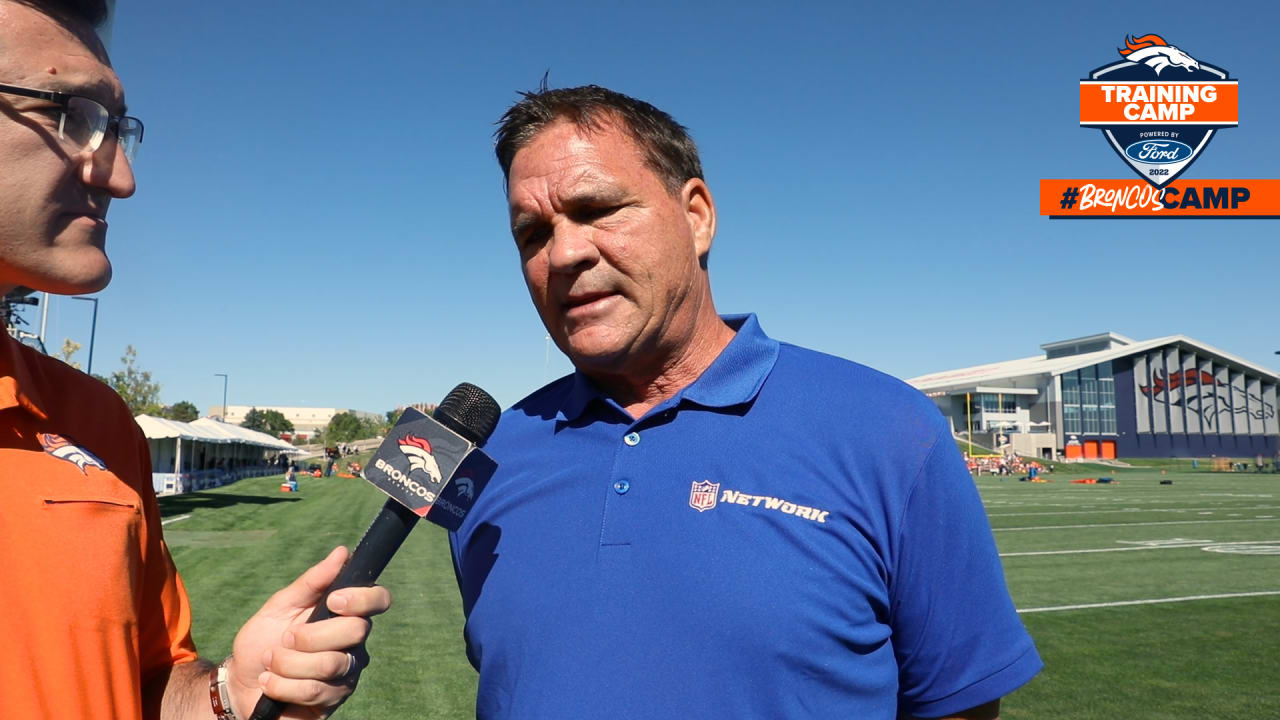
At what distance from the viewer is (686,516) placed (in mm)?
1805

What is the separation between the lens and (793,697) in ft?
5.46

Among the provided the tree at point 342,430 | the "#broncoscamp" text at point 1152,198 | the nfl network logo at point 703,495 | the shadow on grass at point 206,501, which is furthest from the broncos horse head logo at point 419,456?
the tree at point 342,430

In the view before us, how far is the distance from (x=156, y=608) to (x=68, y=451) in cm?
40

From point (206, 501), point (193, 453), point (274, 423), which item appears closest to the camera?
point (206, 501)

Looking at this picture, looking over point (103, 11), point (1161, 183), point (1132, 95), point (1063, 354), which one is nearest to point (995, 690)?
point (103, 11)

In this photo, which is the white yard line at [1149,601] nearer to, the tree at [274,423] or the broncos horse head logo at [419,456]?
the broncos horse head logo at [419,456]

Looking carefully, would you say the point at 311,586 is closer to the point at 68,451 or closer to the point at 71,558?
the point at 71,558

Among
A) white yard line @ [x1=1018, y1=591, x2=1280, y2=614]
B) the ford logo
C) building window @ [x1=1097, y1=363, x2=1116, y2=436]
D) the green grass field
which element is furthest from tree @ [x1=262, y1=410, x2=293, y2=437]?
white yard line @ [x1=1018, y1=591, x2=1280, y2=614]

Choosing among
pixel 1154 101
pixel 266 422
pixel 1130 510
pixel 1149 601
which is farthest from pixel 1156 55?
pixel 266 422

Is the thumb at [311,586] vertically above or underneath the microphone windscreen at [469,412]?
underneath

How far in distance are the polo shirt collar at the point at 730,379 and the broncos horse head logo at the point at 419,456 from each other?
632 mm

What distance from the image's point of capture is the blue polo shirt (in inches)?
66.5

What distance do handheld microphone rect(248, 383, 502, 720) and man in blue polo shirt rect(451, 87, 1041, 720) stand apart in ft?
1.07

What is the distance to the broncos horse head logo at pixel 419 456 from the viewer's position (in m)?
1.55
